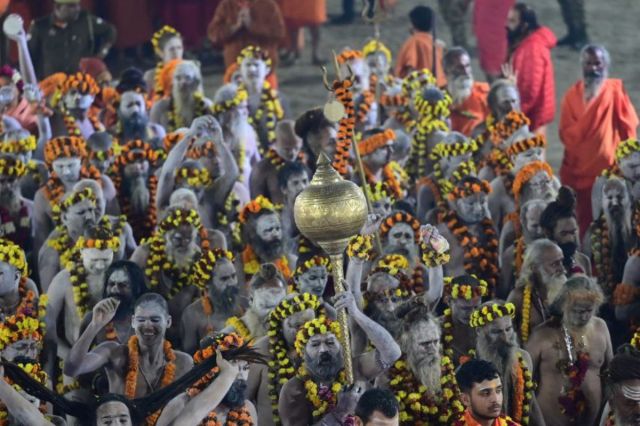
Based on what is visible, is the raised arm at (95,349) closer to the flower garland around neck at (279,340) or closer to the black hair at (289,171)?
the flower garland around neck at (279,340)

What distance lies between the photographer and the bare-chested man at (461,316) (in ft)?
41.2

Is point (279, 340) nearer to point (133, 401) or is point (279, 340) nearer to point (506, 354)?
point (506, 354)

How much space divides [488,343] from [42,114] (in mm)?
5620

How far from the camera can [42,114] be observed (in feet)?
54.6

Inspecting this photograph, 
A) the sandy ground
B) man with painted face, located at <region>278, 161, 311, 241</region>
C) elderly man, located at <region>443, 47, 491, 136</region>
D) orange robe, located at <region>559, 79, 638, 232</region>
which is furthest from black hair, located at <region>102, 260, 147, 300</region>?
the sandy ground

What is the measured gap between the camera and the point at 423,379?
467 inches

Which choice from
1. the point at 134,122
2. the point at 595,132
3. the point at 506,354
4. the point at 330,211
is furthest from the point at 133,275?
the point at 595,132

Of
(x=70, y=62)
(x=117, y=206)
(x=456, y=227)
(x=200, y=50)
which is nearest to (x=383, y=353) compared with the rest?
(x=456, y=227)

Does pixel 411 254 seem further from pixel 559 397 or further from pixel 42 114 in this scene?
pixel 42 114

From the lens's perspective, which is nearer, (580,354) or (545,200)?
(580,354)

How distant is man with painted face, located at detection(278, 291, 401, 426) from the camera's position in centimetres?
1162

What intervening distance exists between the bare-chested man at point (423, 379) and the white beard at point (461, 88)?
644cm

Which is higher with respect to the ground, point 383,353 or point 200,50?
point 383,353

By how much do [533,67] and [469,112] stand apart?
0.87m
